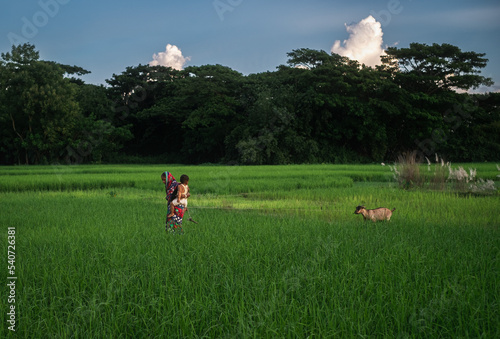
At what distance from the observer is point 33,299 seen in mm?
2812

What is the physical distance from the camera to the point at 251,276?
3189mm

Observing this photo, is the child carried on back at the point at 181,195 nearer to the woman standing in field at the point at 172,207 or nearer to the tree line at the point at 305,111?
the woman standing in field at the point at 172,207

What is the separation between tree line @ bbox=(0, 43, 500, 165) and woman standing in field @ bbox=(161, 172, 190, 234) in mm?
19444

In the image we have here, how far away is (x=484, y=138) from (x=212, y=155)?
19.6 metres

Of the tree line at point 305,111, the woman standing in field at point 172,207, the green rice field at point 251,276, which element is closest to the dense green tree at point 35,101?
the tree line at point 305,111

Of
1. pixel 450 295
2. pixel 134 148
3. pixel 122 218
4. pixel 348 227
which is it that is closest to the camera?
pixel 450 295

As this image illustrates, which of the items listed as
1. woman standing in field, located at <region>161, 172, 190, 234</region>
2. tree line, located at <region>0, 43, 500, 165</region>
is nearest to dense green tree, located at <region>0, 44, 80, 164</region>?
tree line, located at <region>0, 43, 500, 165</region>

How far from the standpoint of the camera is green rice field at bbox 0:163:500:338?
2.36 meters

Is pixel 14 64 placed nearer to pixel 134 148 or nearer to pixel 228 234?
pixel 134 148

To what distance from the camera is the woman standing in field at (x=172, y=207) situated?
465 cm

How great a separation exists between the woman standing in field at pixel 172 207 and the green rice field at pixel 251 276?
5.6 inches

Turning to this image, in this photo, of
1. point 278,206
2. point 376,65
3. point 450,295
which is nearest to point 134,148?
point 376,65

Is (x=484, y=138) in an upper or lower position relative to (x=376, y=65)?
lower

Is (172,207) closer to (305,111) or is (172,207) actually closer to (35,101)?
(305,111)
